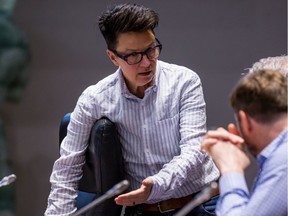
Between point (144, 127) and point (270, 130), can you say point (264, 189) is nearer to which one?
point (270, 130)

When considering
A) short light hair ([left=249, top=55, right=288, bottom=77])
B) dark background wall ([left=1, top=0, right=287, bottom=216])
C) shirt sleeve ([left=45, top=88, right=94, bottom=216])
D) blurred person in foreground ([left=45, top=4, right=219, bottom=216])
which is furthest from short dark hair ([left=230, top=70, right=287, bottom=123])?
dark background wall ([left=1, top=0, right=287, bottom=216])

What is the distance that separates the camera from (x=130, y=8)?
85.7 inches

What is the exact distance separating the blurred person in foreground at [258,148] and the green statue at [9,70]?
6.75 ft

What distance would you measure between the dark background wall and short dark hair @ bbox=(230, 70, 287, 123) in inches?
73.8

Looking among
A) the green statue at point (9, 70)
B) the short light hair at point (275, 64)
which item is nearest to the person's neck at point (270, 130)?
the short light hair at point (275, 64)

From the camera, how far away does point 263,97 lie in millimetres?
1465

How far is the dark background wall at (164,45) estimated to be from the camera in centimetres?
337

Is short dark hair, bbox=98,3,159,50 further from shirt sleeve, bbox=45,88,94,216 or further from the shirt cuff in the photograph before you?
the shirt cuff

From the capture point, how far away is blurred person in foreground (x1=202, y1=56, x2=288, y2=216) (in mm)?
1424

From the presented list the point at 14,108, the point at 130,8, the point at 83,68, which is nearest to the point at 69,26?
the point at 83,68

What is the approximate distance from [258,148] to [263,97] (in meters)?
0.13

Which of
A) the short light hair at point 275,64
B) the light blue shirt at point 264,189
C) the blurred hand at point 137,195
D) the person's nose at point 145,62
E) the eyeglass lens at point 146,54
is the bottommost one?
the blurred hand at point 137,195

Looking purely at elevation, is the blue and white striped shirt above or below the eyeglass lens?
below

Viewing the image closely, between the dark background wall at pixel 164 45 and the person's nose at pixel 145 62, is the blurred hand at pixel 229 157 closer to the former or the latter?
the person's nose at pixel 145 62
